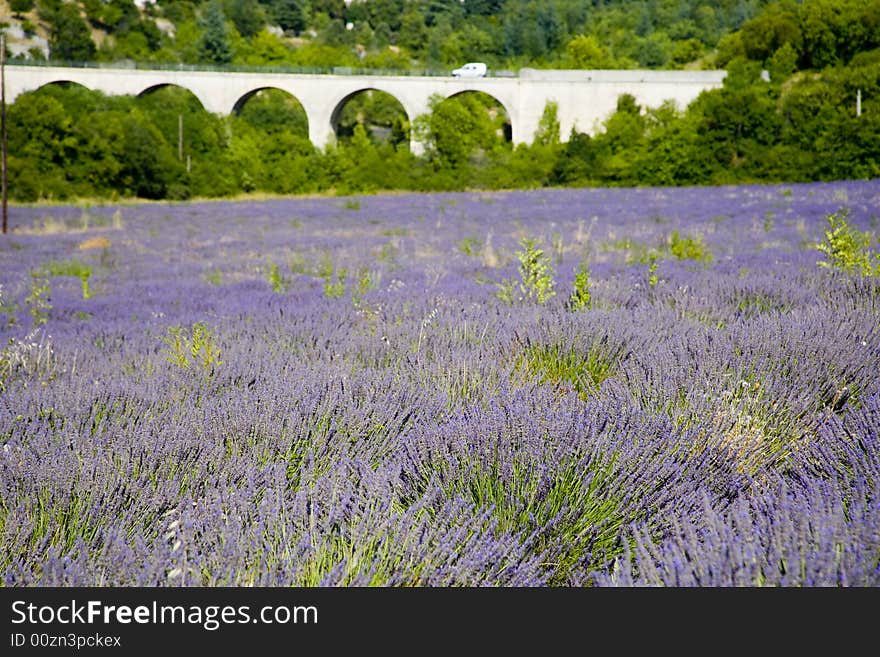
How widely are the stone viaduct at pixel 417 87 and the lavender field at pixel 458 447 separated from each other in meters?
50.3

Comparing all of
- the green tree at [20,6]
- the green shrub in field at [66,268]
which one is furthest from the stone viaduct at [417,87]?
the green tree at [20,6]

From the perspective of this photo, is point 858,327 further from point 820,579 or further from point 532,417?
point 820,579

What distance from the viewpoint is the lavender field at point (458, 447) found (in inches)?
64.2

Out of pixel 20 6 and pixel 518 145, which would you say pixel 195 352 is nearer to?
pixel 518 145

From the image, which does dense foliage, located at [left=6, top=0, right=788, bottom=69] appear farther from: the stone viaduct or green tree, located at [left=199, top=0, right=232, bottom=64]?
the stone viaduct

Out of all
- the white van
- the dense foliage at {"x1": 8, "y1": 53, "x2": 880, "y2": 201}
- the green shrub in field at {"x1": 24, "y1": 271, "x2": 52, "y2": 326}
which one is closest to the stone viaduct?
the white van

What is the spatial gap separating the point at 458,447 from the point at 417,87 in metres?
57.6

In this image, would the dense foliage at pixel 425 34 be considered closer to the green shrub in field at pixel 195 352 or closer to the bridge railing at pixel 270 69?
the bridge railing at pixel 270 69

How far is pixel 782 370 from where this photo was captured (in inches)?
120

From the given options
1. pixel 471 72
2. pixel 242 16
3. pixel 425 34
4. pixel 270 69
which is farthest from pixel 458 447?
pixel 242 16

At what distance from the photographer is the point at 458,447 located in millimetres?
2193

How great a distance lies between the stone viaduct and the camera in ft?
179

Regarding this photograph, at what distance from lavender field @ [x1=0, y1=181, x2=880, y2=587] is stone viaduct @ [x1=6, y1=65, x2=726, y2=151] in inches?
1981

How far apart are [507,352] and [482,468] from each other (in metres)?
1.63
